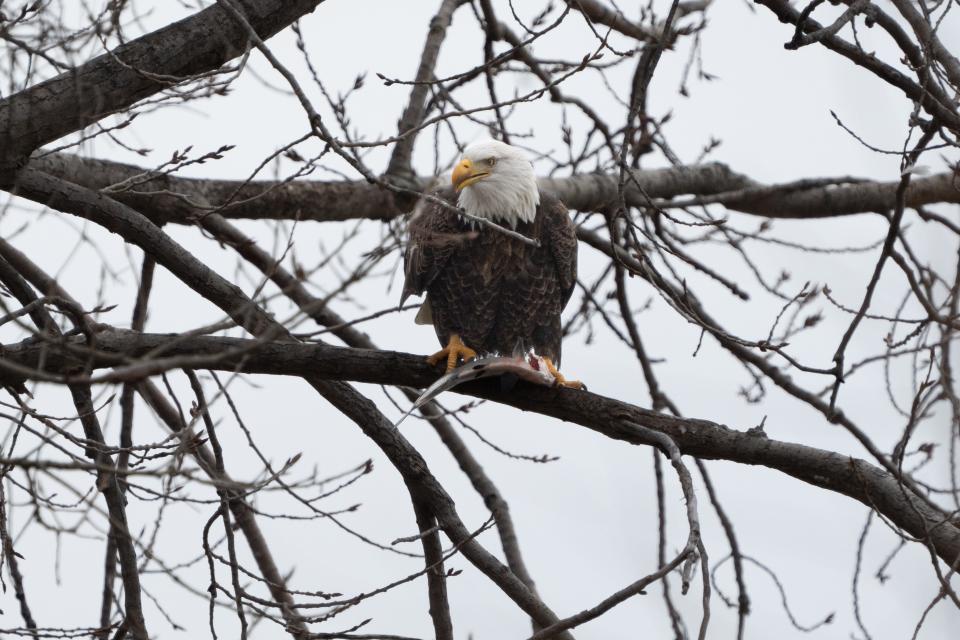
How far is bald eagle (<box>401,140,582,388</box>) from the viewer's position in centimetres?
438

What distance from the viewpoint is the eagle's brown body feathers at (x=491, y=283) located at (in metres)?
4.38

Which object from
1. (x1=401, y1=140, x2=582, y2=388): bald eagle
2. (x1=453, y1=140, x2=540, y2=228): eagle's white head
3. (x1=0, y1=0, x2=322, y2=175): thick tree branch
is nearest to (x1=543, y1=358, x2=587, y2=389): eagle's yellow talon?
(x1=401, y1=140, x2=582, y2=388): bald eagle

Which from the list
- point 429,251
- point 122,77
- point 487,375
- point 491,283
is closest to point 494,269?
point 491,283

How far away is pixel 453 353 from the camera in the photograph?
13.4 ft

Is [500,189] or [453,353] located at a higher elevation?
[500,189]

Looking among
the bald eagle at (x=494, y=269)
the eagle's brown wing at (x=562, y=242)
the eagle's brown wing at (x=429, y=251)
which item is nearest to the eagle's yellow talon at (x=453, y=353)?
the bald eagle at (x=494, y=269)

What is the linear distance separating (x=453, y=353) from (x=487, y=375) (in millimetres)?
279

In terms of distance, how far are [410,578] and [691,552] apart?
85 cm

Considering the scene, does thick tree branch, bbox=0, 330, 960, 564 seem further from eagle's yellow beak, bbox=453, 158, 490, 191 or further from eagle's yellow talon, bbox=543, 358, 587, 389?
eagle's yellow beak, bbox=453, 158, 490, 191

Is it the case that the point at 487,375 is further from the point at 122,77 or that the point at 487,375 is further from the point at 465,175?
the point at 122,77

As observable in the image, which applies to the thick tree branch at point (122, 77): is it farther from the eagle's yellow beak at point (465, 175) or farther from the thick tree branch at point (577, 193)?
the eagle's yellow beak at point (465, 175)

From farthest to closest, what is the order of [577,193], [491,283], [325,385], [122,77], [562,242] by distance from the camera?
[577,193] → [562,242] → [491,283] → [325,385] → [122,77]

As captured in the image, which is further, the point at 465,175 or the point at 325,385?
the point at 465,175

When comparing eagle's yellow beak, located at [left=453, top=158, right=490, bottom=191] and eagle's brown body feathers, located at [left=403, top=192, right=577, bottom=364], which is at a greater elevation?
eagle's yellow beak, located at [left=453, top=158, right=490, bottom=191]
